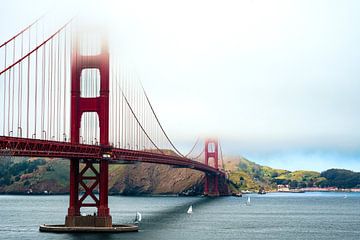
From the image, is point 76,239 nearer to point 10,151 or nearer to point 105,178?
point 105,178

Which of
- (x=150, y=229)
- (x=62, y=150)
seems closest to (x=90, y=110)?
(x=62, y=150)

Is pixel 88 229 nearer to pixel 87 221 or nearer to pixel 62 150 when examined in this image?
pixel 87 221

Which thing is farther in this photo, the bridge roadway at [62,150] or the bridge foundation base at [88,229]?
the bridge foundation base at [88,229]

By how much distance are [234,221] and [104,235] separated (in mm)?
30124

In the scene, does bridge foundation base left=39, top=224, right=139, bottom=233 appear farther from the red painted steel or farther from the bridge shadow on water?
the red painted steel

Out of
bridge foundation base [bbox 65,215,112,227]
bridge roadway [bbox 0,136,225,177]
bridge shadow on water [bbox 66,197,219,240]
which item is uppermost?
bridge roadway [bbox 0,136,225,177]

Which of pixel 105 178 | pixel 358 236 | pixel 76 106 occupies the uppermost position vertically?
pixel 76 106

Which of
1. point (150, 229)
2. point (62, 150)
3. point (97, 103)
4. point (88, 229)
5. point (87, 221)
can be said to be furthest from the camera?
point (150, 229)

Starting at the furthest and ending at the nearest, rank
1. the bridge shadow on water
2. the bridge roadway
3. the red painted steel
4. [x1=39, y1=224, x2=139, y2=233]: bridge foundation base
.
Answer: the red painted steel
[x1=39, y1=224, x2=139, y2=233]: bridge foundation base
the bridge shadow on water
the bridge roadway

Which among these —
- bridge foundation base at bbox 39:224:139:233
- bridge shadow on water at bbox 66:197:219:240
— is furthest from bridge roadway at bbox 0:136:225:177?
bridge shadow on water at bbox 66:197:219:240

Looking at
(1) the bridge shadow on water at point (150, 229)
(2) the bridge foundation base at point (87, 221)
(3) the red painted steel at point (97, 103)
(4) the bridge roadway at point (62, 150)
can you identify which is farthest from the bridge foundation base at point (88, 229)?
(4) the bridge roadway at point (62, 150)

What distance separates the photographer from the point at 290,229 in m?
75.4

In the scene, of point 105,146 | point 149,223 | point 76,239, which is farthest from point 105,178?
point 149,223

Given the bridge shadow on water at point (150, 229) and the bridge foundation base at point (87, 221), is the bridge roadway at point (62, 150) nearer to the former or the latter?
the bridge foundation base at point (87, 221)
